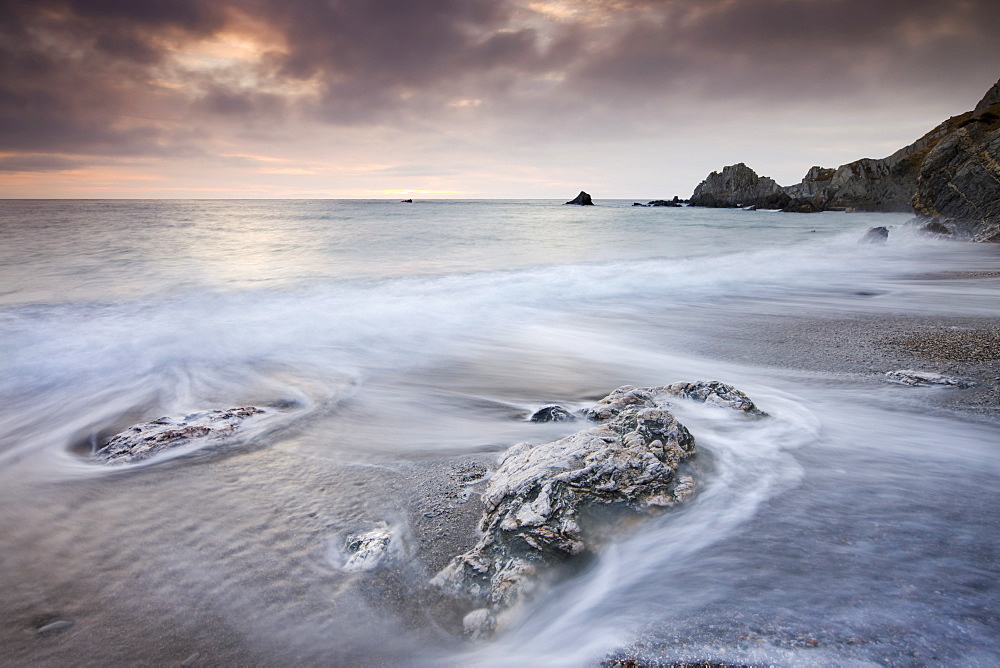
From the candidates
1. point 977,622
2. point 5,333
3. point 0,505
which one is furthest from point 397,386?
point 5,333

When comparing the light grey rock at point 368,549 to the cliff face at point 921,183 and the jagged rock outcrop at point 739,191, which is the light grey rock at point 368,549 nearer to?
the cliff face at point 921,183

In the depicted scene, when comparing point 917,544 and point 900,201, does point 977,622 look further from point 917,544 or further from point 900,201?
point 900,201

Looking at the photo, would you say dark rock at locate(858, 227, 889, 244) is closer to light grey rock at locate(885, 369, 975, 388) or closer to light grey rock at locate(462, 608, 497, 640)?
light grey rock at locate(885, 369, 975, 388)

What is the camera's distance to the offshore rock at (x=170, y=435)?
3607 millimetres

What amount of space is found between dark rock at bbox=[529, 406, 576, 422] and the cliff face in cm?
2239

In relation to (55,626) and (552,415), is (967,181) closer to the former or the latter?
(552,415)

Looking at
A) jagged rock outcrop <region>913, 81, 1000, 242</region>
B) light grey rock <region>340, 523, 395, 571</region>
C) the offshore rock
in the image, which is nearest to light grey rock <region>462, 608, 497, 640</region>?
light grey rock <region>340, 523, 395, 571</region>

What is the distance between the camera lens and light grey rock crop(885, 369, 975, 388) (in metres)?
4.43

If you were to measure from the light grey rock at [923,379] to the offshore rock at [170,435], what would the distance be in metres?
5.70

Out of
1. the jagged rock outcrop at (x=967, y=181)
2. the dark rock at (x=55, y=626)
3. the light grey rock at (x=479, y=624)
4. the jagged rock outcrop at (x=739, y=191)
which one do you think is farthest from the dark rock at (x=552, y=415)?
the jagged rock outcrop at (x=739, y=191)

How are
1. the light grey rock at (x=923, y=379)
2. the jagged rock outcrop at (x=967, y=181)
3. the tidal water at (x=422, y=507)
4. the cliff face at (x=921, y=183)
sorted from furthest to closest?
the cliff face at (x=921, y=183) < the jagged rock outcrop at (x=967, y=181) < the light grey rock at (x=923, y=379) < the tidal water at (x=422, y=507)

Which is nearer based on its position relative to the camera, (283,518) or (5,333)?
(283,518)

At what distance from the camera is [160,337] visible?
7.27m

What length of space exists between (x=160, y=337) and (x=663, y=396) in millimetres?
6996
